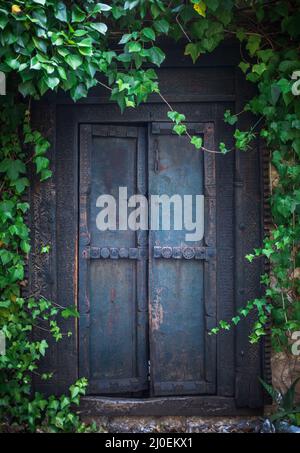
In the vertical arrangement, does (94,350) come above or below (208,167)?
below

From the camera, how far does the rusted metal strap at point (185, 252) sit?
308 cm

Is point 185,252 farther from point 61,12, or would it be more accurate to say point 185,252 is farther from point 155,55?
point 61,12

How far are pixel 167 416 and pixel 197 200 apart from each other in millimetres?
1338

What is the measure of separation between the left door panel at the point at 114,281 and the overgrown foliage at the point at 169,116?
21cm

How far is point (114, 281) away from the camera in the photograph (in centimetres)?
313

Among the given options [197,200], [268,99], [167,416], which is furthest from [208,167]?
[167,416]

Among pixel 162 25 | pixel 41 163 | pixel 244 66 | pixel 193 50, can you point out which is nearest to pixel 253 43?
pixel 244 66

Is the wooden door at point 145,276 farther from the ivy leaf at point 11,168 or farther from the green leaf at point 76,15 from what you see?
the green leaf at point 76,15

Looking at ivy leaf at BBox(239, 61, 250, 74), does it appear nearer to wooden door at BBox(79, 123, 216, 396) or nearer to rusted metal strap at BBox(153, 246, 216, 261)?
wooden door at BBox(79, 123, 216, 396)

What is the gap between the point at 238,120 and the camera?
301 centimetres

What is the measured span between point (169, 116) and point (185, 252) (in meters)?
0.83

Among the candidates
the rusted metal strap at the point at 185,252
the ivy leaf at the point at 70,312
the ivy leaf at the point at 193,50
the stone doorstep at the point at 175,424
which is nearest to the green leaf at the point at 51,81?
the ivy leaf at the point at 193,50
